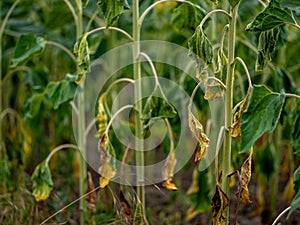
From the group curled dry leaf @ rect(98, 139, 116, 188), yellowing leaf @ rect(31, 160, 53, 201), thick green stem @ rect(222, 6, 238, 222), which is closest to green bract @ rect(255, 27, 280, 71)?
thick green stem @ rect(222, 6, 238, 222)

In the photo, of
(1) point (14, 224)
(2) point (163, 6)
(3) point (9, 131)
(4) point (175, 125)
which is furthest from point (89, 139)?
(1) point (14, 224)

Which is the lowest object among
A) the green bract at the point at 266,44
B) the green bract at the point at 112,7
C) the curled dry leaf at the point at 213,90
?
the curled dry leaf at the point at 213,90

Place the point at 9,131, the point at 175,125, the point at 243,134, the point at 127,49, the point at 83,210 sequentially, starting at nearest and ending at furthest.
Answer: the point at 243,134 → the point at 83,210 → the point at 175,125 → the point at 127,49 → the point at 9,131

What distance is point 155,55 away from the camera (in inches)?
107

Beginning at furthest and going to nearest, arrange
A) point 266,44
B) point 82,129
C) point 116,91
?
point 116,91
point 82,129
point 266,44

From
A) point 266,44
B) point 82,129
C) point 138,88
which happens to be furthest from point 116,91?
point 266,44

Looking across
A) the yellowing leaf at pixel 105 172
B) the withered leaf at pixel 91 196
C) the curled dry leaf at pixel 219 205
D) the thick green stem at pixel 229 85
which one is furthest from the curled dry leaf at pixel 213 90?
the withered leaf at pixel 91 196

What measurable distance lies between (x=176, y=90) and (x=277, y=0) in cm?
83

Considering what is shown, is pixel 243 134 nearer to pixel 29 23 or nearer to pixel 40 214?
pixel 40 214

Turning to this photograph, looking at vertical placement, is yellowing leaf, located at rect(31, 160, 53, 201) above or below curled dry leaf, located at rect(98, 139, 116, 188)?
below

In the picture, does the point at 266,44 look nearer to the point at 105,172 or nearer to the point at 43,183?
the point at 105,172

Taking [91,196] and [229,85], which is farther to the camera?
[91,196]

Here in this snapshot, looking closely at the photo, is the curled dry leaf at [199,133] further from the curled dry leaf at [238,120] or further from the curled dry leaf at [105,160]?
the curled dry leaf at [105,160]

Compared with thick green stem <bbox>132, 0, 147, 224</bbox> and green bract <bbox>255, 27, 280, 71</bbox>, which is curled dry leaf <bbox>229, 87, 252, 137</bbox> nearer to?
green bract <bbox>255, 27, 280, 71</bbox>
